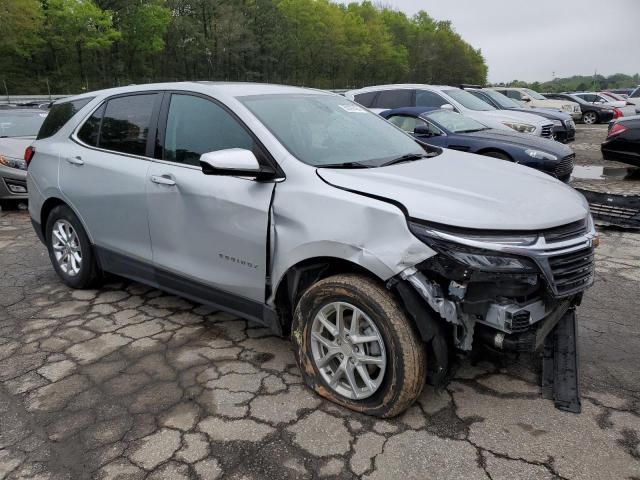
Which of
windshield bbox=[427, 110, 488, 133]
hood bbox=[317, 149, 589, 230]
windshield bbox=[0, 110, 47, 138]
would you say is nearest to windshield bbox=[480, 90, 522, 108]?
windshield bbox=[427, 110, 488, 133]

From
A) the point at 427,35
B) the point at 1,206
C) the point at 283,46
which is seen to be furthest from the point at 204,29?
the point at 1,206

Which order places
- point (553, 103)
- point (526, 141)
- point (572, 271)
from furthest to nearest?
point (553, 103), point (526, 141), point (572, 271)

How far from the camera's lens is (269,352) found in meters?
3.43

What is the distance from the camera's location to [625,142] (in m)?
9.16

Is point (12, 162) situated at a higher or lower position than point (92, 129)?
lower

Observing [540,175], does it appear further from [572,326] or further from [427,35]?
[427,35]

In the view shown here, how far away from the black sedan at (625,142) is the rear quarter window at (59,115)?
28.8ft

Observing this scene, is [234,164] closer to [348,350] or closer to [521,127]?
[348,350]

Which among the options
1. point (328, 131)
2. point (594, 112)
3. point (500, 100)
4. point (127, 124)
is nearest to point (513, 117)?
point (500, 100)

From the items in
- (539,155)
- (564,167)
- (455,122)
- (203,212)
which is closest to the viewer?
(203,212)

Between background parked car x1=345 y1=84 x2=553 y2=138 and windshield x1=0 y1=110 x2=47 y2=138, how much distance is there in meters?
5.94

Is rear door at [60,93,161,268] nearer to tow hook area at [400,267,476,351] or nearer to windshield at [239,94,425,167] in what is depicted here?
windshield at [239,94,425,167]

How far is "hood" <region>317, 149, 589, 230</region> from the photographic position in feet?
7.85

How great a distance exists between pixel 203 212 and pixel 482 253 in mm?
1699
